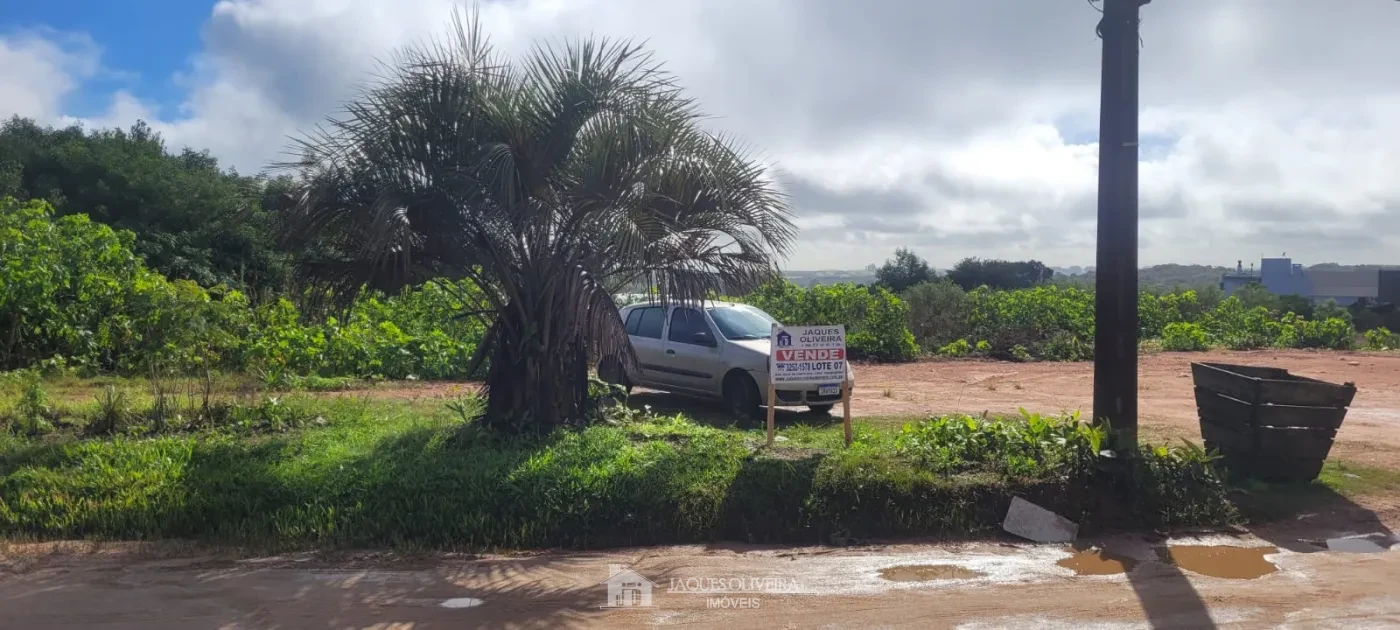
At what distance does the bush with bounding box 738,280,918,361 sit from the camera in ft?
68.6

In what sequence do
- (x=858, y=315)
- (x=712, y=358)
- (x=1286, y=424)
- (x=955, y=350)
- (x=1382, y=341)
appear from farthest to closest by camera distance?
1. (x=1382, y=341)
2. (x=955, y=350)
3. (x=858, y=315)
4. (x=712, y=358)
5. (x=1286, y=424)

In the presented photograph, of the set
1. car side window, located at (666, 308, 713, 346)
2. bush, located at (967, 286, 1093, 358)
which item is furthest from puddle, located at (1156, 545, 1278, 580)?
bush, located at (967, 286, 1093, 358)

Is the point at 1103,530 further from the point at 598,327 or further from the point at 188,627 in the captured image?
the point at 188,627

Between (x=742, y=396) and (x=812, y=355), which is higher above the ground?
(x=812, y=355)

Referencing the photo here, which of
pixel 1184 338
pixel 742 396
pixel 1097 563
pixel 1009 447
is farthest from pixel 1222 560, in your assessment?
pixel 1184 338

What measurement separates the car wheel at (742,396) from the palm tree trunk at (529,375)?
11.4 ft

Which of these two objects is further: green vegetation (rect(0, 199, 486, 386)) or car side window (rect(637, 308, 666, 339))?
green vegetation (rect(0, 199, 486, 386))

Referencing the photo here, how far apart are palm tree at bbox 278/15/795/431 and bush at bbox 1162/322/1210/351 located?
63.2ft

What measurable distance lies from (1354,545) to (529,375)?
6431mm

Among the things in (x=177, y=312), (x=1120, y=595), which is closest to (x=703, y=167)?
(x=1120, y=595)

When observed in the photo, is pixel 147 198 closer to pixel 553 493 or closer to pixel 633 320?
pixel 633 320

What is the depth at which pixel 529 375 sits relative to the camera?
342 inches

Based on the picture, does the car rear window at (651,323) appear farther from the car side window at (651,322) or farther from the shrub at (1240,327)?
the shrub at (1240,327)

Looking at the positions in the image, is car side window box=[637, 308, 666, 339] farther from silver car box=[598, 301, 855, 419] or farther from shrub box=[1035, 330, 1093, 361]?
shrub box=[1035, 330, 1093, 361]
